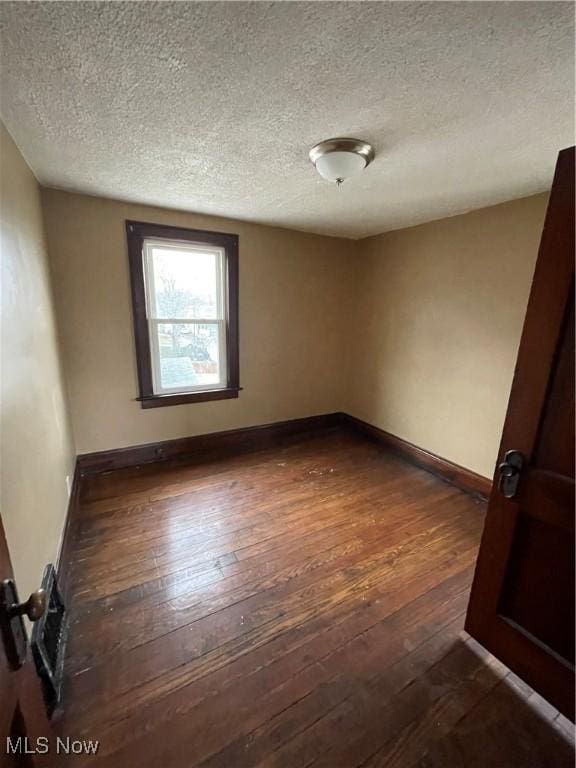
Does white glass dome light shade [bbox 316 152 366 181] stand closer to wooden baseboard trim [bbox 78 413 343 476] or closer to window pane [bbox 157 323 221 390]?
window pane [bbox 157 323 221 390]

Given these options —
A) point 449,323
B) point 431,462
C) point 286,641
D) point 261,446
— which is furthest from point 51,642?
point 449,323

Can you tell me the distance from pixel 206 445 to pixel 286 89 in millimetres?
→ 2838

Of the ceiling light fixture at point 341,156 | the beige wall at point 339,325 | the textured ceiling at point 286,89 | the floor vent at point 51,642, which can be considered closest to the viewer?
the textured ceiling at point 286,89

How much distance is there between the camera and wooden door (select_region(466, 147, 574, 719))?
1016 millimetres

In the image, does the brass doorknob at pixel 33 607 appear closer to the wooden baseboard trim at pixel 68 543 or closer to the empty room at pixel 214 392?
the empty room at pixel 214 392

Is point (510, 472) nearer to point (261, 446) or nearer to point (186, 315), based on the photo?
point (261, 446)

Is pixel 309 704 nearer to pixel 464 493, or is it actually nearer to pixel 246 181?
pixel 464 493

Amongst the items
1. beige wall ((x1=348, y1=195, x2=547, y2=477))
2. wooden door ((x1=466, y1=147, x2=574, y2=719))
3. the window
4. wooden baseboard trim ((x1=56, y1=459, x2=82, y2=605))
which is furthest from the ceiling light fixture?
wooden baseboard trim ((x1=56, y1=459, x2=82, y2=605))

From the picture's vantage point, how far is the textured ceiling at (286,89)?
2.96 feet

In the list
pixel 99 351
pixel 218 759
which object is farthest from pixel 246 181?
pixel 218 759

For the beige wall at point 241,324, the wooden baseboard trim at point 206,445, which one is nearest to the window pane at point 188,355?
the beige wall at point 241,324

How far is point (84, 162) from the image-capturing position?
72.3 inches

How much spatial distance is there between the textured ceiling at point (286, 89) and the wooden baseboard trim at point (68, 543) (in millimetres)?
→ 2075

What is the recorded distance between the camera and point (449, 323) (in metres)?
2.74
